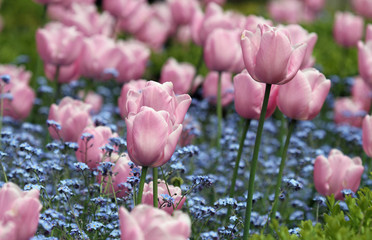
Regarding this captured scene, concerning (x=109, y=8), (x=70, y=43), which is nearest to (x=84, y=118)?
(x=70, y=43)

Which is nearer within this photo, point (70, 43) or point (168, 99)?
point (168, 99)

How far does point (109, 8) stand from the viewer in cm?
514

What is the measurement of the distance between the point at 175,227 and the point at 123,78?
2.93 m

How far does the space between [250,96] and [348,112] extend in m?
2.47

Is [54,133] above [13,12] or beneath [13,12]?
beneath

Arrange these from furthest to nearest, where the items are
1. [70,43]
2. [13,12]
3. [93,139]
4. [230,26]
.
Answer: [13,12]
[230,26]
[70,43]
[93,139]

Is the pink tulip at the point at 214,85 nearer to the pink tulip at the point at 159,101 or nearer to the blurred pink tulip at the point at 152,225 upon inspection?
the pink tulip at the point at 159,101

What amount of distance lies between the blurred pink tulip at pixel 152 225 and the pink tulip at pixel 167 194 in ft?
2.00

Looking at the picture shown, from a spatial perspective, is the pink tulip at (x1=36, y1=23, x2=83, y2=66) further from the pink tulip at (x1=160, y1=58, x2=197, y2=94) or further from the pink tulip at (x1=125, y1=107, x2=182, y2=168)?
the pink tulip at (x1=125, y1=107, x2=182, y2=168)

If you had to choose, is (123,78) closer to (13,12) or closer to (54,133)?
(54,133)

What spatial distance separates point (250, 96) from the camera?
2.66 meters

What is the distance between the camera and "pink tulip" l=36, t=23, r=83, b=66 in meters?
3.83

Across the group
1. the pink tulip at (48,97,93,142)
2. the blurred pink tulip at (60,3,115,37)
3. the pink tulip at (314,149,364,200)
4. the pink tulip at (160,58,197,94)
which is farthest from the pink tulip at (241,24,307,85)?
the blurred pink tulip at (60,3,115,37)

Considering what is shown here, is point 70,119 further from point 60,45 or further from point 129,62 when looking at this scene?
point 129,62
